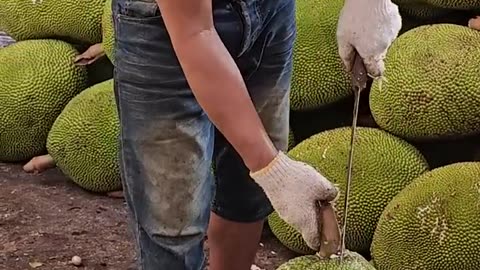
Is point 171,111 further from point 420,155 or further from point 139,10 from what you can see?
point 420,155

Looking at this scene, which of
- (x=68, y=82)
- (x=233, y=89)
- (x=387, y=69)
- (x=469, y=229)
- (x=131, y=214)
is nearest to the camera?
(x=233, y=89)

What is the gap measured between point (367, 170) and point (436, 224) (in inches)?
9.6

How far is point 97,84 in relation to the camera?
8.14 ft

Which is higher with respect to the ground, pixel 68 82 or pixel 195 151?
pixel 195 151

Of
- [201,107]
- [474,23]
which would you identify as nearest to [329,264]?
[201,107]

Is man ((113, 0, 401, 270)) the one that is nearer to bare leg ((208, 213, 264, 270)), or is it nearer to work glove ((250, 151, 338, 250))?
work glove ((250, 151, 338, 250))

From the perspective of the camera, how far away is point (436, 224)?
5.69 feet

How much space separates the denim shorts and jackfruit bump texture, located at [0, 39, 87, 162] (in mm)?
1214

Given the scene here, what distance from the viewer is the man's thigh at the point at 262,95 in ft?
4.42

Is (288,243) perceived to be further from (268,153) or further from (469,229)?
(268,153)

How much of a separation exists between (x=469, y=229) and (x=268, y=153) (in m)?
0.74

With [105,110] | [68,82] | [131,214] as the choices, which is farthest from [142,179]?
[68,82]

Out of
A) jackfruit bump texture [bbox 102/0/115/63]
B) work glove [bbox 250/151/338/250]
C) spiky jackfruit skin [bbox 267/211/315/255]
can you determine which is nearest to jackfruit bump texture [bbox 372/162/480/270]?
spiky jackfruit skin [bbox 267/211/315/255]

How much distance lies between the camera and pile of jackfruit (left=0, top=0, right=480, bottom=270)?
1773 millimetres
